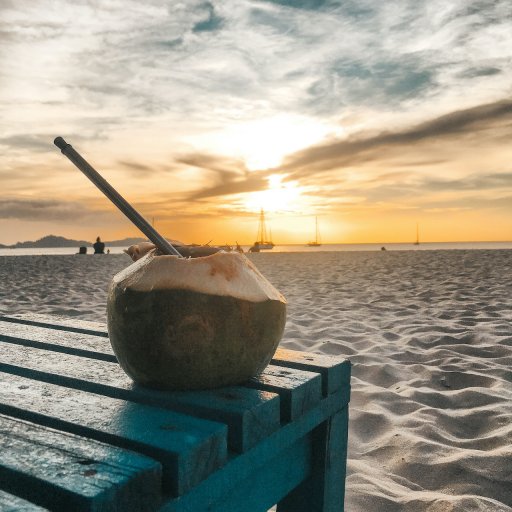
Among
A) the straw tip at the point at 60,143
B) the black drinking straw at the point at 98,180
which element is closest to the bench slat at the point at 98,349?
the black drinking straw at the point at 98,180

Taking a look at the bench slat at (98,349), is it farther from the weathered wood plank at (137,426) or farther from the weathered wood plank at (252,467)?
the weathered wood plank at (137,426)

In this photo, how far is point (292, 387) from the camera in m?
1.07

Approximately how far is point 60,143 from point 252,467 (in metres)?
0.77

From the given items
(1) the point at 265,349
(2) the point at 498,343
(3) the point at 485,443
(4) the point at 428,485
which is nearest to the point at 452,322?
(2) the point at 498,343

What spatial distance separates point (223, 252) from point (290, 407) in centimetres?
37

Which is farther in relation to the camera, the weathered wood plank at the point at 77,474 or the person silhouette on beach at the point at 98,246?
the person silhouette on beach at the point at 98,246

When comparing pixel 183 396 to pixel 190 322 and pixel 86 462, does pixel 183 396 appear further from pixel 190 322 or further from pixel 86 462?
pixel 86 462

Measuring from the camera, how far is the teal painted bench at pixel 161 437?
704mm

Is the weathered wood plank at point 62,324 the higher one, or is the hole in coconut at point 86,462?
the weathered wood plank at point 62,324

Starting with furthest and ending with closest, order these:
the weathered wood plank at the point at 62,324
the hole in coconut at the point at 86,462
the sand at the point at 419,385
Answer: the sand at the point at 419,385 < the weathered wood plank at the point at 62,324 < the hole in coconut at the point at 86,462

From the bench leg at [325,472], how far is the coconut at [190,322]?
34cm

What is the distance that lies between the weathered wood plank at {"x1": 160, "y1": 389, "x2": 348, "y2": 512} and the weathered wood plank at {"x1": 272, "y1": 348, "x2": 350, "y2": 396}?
3 centimetres

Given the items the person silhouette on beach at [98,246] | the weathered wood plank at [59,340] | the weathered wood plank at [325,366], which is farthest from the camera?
the person silhouette on beach at [98,246]

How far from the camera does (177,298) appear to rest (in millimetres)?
991
